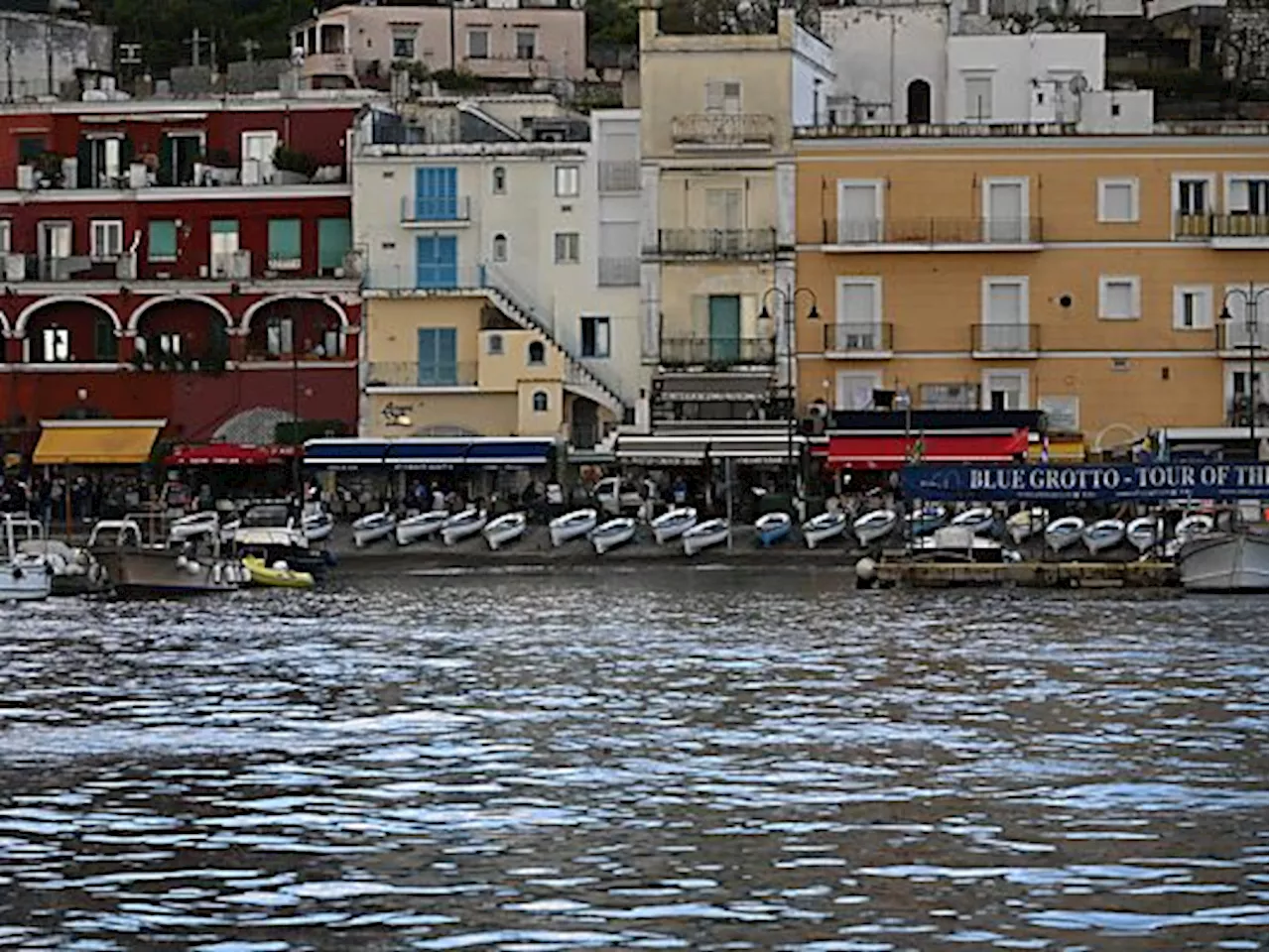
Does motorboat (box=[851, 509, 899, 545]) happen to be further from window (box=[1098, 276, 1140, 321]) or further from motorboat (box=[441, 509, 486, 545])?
window (box=[1098, 276, 1140, 321])

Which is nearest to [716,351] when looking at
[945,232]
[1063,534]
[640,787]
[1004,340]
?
[945,232]

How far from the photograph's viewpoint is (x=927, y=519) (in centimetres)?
8250

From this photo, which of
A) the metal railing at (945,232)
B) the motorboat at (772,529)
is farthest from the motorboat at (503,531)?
the metal railing at (945,232)

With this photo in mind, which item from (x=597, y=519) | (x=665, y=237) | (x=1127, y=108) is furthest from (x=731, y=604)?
(x=1127, y=108)

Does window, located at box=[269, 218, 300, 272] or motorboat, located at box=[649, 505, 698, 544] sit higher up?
window, located at box=[269, 218, 300, 272]

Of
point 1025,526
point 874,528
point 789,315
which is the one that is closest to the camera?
point 874,528

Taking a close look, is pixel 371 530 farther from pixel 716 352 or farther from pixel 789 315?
pixel 789 315

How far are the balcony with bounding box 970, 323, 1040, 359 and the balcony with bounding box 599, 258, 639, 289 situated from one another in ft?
31.6

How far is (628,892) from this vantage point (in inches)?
1069

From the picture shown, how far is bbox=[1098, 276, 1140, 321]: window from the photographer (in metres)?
92.7

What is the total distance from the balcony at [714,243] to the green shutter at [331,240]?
30.0ft

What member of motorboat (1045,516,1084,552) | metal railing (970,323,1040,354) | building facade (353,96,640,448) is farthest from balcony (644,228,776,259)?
motorboat (1045,516,1084,552)

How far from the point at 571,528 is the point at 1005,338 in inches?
607

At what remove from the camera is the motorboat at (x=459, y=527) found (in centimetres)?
8500
